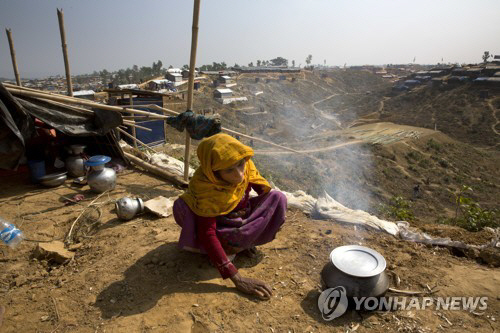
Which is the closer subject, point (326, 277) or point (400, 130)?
point (326, 277)

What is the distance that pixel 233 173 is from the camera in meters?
2.12

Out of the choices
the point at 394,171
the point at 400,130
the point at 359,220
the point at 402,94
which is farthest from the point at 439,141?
the point at 359,220

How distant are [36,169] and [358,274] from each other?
5.07 m

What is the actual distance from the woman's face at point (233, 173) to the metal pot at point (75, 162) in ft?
12.6

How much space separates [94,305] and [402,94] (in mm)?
53190

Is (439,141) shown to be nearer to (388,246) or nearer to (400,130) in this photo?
(400,130)

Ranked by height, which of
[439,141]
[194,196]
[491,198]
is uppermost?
[194,196]

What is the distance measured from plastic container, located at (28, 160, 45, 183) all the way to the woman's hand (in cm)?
419

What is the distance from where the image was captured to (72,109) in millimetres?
4551

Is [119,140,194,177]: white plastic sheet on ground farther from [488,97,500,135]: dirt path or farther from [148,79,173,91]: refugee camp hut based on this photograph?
[488,97,500,135]: dirt path

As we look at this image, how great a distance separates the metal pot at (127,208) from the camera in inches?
136

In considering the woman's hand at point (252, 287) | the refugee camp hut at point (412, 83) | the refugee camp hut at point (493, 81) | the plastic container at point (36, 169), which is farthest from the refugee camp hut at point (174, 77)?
the refugee camp hut at point (493, 81)

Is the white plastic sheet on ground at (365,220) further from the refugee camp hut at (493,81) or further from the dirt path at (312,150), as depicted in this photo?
the refugee camp hut at (493,81)

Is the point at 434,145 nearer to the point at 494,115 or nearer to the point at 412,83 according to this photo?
the point at 494,115
